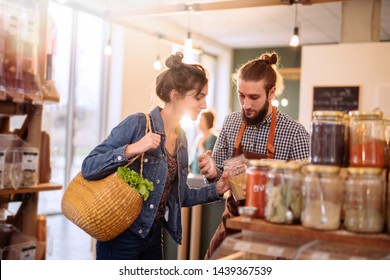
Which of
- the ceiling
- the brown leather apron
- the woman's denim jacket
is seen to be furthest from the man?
the ceiling

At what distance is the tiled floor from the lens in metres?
3.55

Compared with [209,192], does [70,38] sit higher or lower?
higher

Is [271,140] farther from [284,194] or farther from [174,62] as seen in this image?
[284,194]

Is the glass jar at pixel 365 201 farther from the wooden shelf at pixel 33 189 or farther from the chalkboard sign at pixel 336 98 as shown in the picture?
the chalkboard sign at pixel 336 98

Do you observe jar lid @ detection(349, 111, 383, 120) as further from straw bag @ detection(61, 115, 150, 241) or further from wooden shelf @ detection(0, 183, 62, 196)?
wooden shelf @ detection(0, 183, 62, 196)

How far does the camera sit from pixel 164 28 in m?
6.25

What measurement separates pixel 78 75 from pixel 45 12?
345 centimetres

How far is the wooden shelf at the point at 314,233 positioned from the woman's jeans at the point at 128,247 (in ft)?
2.07

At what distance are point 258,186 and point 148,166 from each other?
607 mm

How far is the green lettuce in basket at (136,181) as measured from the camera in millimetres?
1528

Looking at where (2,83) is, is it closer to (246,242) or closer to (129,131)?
(129,131)

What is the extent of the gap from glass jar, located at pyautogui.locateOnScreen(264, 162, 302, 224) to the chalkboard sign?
141 inches
